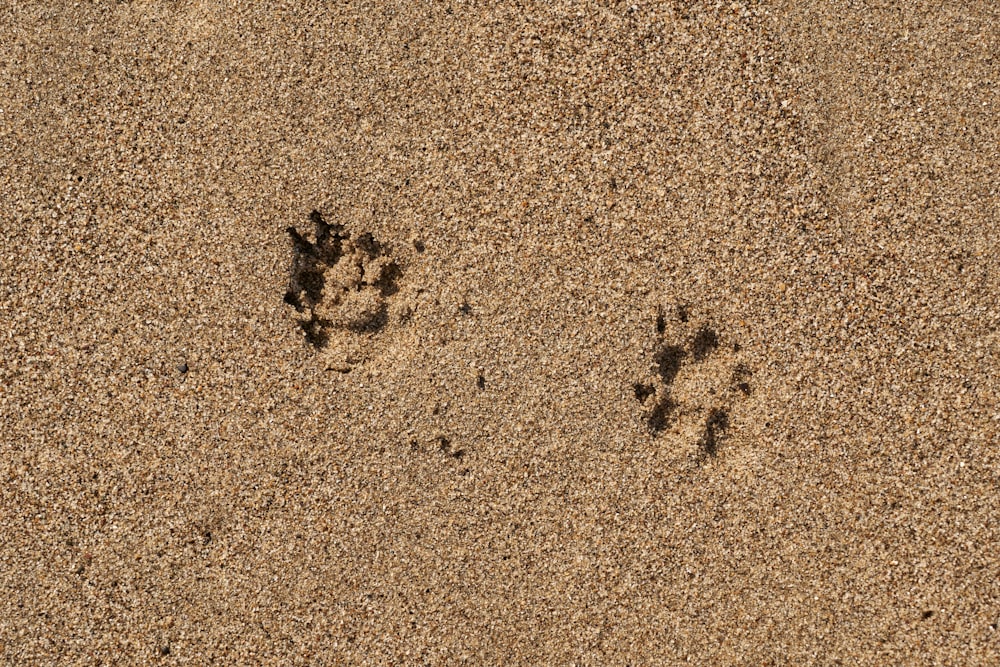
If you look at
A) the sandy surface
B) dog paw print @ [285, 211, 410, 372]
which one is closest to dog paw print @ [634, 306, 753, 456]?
the sandy surface

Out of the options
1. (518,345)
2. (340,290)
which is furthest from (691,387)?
(340,290)

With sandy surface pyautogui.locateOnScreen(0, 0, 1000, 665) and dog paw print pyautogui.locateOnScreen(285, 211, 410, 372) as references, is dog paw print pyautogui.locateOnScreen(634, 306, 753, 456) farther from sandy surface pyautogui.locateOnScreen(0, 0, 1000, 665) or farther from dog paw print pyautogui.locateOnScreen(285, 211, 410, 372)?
dog paw print pyautogui.locateOnScreen(285, 211, 410, 372)

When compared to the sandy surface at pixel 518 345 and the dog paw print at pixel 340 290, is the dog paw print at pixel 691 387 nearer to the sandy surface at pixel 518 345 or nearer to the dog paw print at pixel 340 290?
the sandy surface at pixel 518 345

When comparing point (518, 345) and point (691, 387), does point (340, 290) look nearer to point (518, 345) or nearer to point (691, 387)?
point (518, 345)

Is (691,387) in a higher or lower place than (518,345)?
lower

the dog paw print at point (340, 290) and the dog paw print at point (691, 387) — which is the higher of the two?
the dog paw print at point (340, 290)

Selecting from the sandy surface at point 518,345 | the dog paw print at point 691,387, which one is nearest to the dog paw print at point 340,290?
the sandy surface at point 518,345

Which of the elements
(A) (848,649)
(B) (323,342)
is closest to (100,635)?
(B) (323,342)
